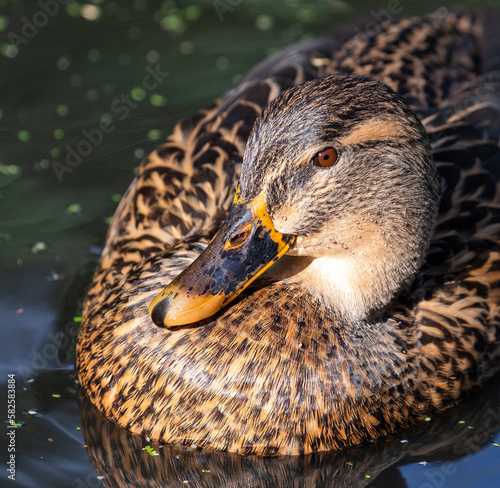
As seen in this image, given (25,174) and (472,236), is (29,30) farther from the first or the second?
(472,236)

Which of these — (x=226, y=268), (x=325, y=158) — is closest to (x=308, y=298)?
(x=226, y=268)

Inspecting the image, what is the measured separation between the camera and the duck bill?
14.4 feet

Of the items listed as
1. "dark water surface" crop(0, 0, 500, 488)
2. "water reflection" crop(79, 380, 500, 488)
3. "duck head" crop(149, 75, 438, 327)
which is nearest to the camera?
"duck head" crop(149, 75, 438, 327)

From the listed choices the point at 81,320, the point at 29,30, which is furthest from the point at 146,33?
the point at 81,320

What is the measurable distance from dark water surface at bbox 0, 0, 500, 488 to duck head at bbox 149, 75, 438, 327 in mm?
832

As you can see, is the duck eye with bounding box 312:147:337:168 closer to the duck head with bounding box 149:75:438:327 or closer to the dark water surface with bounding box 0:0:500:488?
the duck head with bounding box 149:75:438:327

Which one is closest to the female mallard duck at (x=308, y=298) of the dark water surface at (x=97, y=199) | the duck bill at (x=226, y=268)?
the duck bill at (x=226, y=268)

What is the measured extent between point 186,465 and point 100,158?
3.39 metres

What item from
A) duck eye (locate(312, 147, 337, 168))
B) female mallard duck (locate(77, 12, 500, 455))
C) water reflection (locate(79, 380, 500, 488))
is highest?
duck eye (locate(312, 147, 337, 168))

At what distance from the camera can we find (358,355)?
15.3 ft

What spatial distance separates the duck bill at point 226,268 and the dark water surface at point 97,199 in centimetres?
73

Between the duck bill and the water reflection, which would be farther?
the water reflection

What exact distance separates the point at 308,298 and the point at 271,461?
805 mm

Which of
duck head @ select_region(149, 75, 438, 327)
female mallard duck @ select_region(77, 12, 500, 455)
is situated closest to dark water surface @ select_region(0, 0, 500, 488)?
female mallard duck @ select_region(77, 12, 500, 455)
